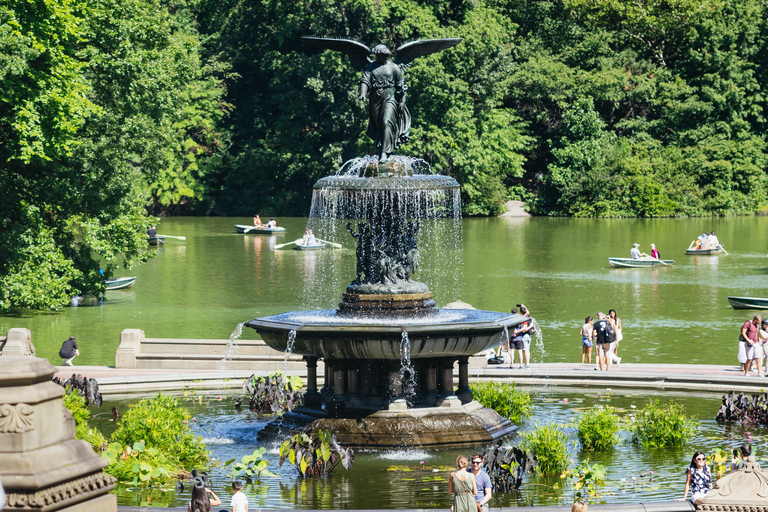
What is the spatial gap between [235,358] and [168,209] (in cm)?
6901

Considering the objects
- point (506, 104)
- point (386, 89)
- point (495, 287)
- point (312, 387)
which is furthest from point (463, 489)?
point (506, 104)

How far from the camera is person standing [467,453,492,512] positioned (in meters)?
11.3

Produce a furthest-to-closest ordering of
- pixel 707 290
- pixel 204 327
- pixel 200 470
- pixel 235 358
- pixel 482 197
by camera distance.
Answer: pixel 482 197 → pixel 707 290 → pixel 204 327 → pixel 235 358 → pixel 200 470

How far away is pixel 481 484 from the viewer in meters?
11.6

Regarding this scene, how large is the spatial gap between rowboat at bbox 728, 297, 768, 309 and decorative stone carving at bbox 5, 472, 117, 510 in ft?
103

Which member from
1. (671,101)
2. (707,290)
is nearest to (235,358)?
(707,290)

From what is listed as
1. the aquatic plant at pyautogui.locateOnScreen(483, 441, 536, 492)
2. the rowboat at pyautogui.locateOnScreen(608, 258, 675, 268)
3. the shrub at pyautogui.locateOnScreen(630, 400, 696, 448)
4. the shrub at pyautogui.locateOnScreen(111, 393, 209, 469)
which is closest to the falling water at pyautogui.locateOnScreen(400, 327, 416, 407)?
the aquatic plant at pyautogui.locateOnScreen(483, 441, 536, 492)

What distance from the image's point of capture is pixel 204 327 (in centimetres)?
3247

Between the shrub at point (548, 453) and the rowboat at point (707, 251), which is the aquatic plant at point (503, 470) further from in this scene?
the rowboat at point (707, 251)

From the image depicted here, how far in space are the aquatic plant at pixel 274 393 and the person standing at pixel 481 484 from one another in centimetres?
735

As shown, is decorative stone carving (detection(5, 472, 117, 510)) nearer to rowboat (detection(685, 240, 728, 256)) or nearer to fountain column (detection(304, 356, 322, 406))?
fountain column (detection(304, 356, 322, 406))

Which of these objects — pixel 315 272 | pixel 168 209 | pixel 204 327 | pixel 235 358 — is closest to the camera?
pixel 235 358

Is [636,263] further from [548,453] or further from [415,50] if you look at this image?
[548,453]

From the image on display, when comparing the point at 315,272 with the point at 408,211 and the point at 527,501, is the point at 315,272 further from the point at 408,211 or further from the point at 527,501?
the point at 527,501
